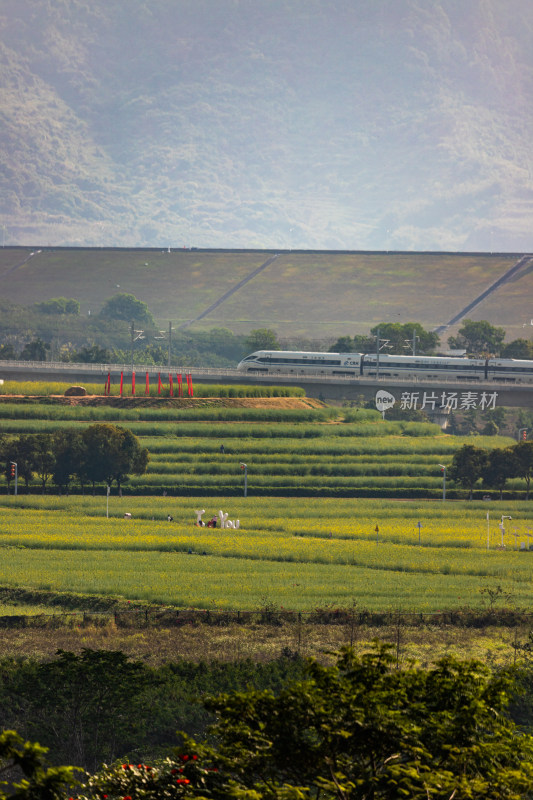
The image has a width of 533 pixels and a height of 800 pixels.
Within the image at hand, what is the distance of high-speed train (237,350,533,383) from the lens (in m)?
169

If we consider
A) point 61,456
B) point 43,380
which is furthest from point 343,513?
point 43,380

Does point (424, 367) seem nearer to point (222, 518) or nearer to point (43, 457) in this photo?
point (43, 457)

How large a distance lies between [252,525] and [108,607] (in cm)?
2920

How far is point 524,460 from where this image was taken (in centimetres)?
11181

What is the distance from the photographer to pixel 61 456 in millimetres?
108000

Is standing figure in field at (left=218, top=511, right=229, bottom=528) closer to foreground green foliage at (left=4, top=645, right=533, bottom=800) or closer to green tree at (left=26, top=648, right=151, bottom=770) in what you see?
green tree at (left=26, top=648, right=151, bottom=770)

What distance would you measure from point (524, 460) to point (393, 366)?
2349 inches

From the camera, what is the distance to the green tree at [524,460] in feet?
365

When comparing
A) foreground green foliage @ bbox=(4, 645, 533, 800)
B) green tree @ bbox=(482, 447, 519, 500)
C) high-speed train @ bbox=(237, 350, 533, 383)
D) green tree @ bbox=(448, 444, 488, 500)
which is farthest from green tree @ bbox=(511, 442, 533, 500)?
foreground green foliage @ bbox=(4, 645, 533, 800)

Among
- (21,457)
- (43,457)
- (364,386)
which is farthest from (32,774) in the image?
(364,386)

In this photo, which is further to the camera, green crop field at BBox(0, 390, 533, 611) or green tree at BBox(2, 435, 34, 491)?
green tree at BBox(2, 435, 34, 491)

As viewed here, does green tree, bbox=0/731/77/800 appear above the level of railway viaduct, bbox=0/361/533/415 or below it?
below

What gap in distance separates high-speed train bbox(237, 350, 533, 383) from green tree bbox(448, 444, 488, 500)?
186 ft

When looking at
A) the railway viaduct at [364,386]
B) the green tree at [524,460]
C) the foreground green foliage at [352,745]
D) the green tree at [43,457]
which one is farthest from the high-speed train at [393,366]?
the foreground green foliage at [352,745]
